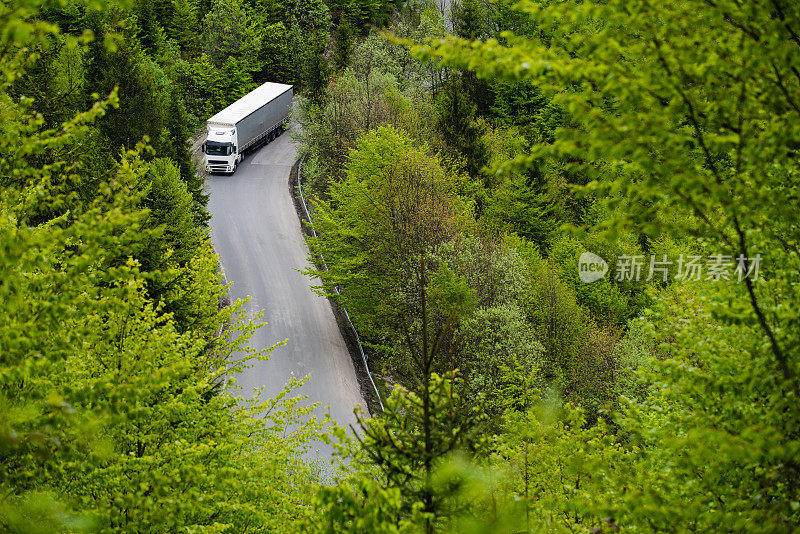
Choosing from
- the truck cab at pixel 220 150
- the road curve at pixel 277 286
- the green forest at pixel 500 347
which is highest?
the green forest at pixel 500 347

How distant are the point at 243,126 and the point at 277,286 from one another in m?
14.5

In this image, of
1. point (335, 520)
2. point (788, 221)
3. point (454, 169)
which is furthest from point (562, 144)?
point (454, 169)

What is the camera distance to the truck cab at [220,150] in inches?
1500

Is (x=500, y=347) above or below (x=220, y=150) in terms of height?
below

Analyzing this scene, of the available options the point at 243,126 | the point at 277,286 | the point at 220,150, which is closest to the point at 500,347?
the point at 277,286

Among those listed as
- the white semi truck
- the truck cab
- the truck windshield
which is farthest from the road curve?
the truck windshield

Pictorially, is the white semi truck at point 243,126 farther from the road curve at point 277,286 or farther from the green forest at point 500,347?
the green forest at point 500,347

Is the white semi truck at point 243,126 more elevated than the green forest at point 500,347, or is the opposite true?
the green forest at point 500,347

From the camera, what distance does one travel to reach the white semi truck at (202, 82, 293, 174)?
38.2 meters

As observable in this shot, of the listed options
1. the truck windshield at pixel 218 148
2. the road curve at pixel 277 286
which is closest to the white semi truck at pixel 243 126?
the truck windshield at pixel 218 148

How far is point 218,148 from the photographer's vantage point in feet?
125

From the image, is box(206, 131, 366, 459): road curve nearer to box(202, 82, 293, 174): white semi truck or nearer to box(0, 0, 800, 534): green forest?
box(202, 82, 293, 174): white semi truck

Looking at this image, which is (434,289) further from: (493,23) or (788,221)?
(493,23)

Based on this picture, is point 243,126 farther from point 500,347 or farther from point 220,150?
point 500,347
